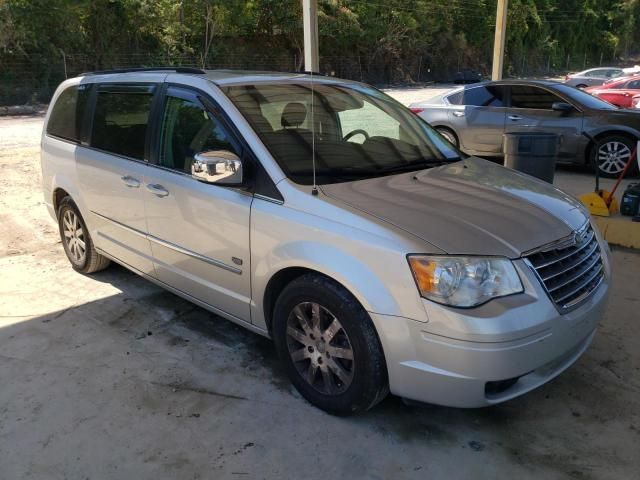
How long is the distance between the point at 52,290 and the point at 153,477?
2764 mm

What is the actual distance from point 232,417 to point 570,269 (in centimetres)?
190

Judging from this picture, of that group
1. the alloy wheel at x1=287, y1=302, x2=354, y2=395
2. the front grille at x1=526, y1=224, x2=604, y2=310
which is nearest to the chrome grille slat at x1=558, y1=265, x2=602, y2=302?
the front grille at x1=526, y1=224, x2=604, y2=310

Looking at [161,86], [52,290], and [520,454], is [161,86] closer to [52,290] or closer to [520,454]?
[52,290]

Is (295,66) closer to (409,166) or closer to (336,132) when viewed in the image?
(336,132)

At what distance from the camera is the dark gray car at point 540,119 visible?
28.9 ft

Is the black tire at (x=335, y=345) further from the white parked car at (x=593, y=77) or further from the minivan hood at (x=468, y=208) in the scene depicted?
the white parked car at (x=593, y=77)

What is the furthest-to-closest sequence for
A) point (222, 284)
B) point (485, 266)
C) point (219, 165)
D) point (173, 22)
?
point (173, 22) < point (222, 284) < point (219, 165) < point (485, 266)

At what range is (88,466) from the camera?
9.02 feet

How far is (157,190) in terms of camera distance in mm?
3830

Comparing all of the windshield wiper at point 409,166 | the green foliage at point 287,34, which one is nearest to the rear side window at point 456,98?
the windshield wiper at point 409,166

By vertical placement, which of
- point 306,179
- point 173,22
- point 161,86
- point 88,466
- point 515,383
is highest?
point 173,22

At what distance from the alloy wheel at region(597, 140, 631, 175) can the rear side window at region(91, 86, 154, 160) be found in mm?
7318

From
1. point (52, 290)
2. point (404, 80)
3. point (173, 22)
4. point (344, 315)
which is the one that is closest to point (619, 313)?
point (344, 315)

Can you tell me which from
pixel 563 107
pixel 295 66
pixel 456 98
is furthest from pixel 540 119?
pixel 295 66
